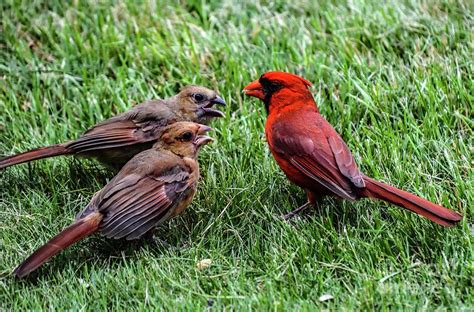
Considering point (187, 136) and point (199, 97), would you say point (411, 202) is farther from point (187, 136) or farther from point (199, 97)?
point (199, 97)

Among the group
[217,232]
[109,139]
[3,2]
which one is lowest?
[217,232]

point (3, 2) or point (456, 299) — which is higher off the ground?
point (3, 2)

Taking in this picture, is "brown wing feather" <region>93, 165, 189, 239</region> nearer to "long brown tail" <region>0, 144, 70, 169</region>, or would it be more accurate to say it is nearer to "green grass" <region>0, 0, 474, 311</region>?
"green grass" <region>0, 0, 474, 311</region>

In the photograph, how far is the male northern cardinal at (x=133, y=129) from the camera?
591 cm

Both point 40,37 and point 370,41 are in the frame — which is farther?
point 40,37

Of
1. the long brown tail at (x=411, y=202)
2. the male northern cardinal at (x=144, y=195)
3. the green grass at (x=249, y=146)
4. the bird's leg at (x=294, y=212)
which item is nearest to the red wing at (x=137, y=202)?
the male northern cardinal at (x=144, y=195)

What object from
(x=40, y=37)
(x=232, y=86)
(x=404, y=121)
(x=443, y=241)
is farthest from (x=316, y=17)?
(x=443, y=241)

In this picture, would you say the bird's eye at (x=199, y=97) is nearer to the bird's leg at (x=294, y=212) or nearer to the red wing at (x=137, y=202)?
the red wing at (x=137, y=202)

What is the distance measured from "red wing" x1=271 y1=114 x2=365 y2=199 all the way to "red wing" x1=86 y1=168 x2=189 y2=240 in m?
0.69

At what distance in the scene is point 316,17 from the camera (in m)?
7.41

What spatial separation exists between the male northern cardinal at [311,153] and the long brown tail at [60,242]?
122 cm

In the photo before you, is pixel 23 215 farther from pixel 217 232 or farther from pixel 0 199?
pixel 217 232

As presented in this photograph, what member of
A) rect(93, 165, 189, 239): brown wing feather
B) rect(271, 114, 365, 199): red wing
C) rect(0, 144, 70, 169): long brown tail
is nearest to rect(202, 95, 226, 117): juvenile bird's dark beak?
rect(271, 114, 365, 199): red wing

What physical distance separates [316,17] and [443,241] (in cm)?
310
